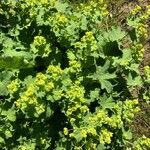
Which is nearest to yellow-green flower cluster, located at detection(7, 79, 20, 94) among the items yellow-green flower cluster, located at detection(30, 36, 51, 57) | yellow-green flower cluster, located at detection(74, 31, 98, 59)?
yellow-green flower cluster, located at detection(30, 36, 51, 57)

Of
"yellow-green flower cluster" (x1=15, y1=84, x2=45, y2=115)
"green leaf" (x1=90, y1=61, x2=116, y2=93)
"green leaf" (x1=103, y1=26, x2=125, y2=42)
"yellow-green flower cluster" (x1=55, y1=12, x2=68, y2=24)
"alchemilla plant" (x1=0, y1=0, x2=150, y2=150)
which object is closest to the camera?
"yellow-green flower cluster" (x1=15, y1=84, x2=45, y2=115)

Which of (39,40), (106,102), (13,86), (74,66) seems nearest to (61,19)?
(39,40)

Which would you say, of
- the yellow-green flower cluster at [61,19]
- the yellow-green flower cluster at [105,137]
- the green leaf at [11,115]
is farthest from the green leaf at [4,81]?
the yellow-green flower cluster at [105,137]

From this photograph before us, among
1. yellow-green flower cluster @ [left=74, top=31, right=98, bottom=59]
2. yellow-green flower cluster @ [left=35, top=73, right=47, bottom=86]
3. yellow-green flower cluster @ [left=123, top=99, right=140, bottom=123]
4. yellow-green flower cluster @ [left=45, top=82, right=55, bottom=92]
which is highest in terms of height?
yellow-green flower cluster @ [left=74, top=31, right=98, bottom=59]

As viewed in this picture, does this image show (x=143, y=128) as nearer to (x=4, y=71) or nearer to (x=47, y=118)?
(x=47, y=118)

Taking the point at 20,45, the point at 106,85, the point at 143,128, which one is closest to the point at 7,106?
the point at 20,45

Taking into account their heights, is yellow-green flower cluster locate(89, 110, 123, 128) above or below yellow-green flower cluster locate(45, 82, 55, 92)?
below

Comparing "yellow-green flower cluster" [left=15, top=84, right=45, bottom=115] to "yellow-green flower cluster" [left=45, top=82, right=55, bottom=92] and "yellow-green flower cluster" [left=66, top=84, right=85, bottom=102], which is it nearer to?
"yellow-green flower cluster" [left=45, top=82, right=55, bottom=92]

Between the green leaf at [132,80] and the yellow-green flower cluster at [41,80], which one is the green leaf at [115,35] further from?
the yellow-green flower cluster at [41,80]

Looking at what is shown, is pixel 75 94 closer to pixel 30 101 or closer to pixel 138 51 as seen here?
pixel 30 101
